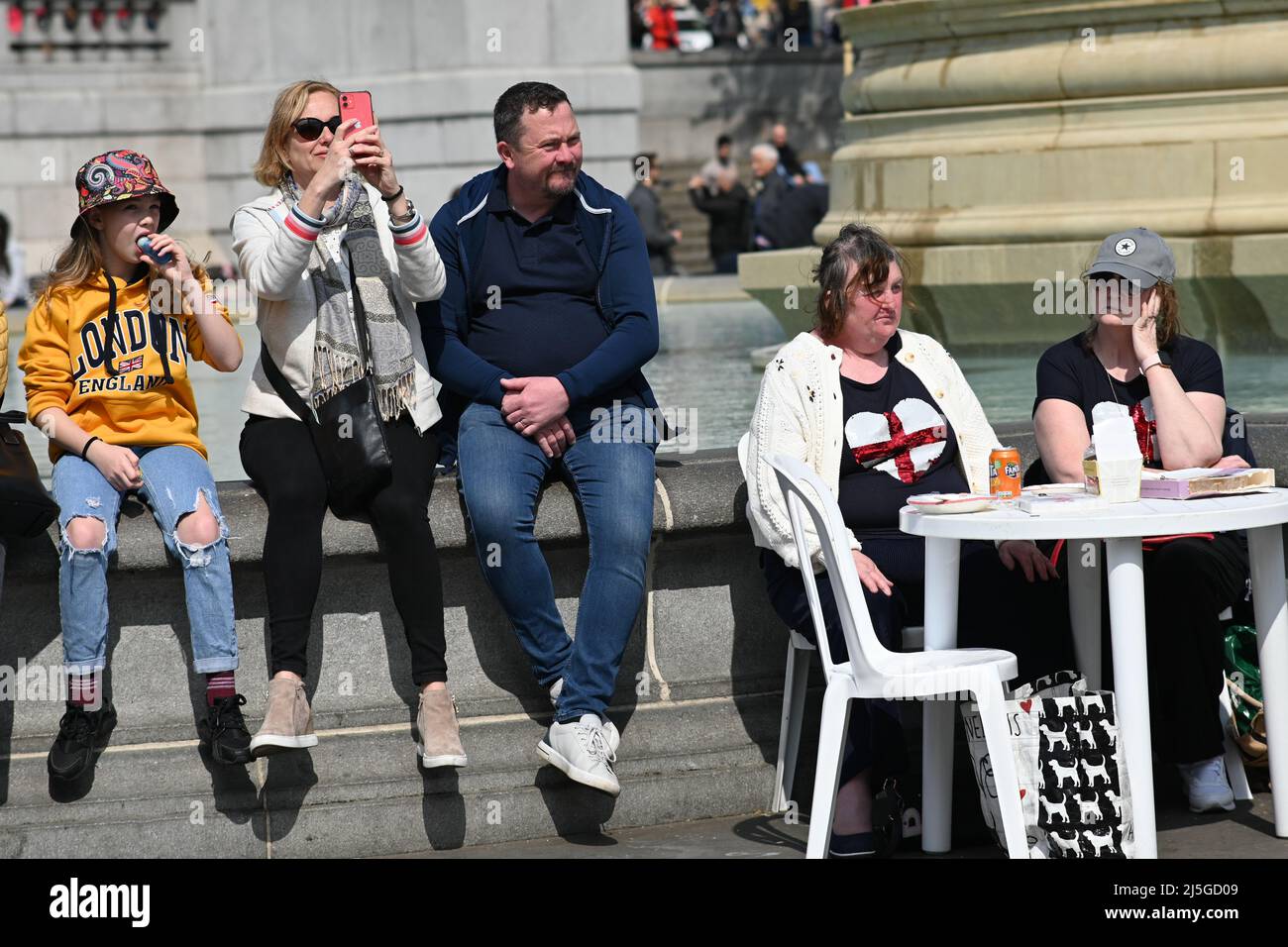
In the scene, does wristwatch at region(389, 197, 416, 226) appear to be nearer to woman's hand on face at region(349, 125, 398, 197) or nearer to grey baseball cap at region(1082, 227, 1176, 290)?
woman's hand on face at region(349, 125, 398, 197)

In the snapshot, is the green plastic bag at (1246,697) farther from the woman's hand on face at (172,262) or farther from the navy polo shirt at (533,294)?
the woman's hand on face at (172,262)

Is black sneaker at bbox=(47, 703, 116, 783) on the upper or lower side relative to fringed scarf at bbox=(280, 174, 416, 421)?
lower

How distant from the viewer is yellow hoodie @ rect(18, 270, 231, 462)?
5215 mm

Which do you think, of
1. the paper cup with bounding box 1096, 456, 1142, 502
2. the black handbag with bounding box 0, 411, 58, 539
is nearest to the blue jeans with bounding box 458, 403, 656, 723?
the black handbag with bounding box 0, 411, 58, 539

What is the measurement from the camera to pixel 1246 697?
543 cm

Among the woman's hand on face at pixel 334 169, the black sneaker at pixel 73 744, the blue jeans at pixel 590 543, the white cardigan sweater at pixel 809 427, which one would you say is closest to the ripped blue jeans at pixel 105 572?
the black sneaker at pixel 73 744

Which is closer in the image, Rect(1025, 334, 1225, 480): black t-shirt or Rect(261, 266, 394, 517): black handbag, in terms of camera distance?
Rect(261, 266, 394, 517): black handbag

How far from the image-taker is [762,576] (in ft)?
18.4

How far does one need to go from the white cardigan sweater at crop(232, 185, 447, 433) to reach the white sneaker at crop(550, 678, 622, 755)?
75 cm

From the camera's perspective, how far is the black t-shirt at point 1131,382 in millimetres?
5320

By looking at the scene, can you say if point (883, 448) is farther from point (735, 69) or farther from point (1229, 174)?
point (735, 69)

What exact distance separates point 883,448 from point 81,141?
21.7 metres

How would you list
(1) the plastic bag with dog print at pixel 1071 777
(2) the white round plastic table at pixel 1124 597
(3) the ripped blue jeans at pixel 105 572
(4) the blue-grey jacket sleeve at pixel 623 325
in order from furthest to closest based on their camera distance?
(4) the blue-grey jacket sleeve at pixel 623 325 < (3) the ripped blue jeans at pixel 105 572 < (1) the plastic bag with dog print at pixel 1071 777 < (2) the white round plastic table at pixel 1124 597

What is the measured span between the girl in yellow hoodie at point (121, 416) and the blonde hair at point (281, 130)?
0.90ft
